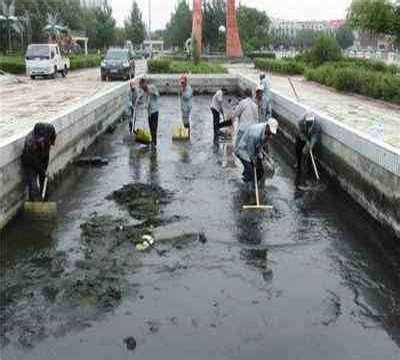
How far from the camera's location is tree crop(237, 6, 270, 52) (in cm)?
7615

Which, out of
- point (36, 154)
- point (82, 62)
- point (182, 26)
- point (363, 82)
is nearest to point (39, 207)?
point (36, 154)

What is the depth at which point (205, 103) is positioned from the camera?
3095cm

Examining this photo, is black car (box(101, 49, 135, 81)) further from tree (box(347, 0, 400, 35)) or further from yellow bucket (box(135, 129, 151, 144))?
yellow bucket (box(135, 129, 151, 144))

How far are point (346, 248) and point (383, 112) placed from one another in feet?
33.2

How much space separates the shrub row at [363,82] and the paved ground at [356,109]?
0.28 metres

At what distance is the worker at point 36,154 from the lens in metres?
10.6

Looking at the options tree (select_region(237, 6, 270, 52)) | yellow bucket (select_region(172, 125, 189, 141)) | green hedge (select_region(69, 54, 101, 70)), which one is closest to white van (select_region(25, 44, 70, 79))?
green hedge (select_region(69, 54, 101, 70))

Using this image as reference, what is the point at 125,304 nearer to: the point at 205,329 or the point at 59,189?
the point at 205,329

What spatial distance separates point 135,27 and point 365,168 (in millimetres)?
91857

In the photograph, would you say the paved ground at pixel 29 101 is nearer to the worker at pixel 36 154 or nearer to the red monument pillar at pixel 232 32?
the worker at pixel 36 154

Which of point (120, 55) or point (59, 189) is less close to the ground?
point (120, 55)

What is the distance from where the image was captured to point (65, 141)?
15.0 meters

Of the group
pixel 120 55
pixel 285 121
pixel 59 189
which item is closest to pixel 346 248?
pixel 59 189

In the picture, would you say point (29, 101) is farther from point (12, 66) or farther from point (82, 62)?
point (82, 62)
